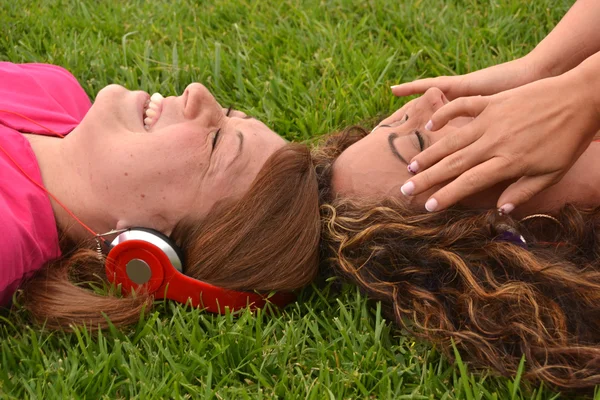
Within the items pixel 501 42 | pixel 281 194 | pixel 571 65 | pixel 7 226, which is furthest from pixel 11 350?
pixel 501 42

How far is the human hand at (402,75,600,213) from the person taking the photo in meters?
2.48

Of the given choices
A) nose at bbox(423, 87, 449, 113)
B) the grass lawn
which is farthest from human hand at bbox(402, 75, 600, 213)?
the grass lawn

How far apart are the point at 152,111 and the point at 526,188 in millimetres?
1405

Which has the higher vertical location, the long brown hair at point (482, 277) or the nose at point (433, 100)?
the nose at point (433, 100)

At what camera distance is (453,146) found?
2547mm

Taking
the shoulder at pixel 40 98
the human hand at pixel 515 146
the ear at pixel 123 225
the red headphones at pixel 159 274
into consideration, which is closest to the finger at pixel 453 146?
the human hand at pixel 515 146

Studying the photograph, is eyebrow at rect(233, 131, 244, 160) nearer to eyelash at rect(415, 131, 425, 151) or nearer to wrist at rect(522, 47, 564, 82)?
eyelash at rect(415, 131, 425, 151)

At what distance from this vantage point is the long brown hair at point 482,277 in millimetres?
2418

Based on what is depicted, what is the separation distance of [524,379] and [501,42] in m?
2.48

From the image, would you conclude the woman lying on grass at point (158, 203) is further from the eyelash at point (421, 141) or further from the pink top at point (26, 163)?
the eyelash at point (421, 141)

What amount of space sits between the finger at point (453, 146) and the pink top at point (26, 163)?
1.36 m

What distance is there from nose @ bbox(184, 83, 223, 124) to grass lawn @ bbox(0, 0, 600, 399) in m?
0.71

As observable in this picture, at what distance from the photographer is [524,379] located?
233cm

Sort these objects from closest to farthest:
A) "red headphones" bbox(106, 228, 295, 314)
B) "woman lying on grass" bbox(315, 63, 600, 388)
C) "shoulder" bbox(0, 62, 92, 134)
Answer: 1. "woman lying on grass" bbox(315, 63, 600, 388)
2. "red headphones" bbox(106, 228, 295, 314)
3. "shoulder" bbox(0, 62, 92, 134)
